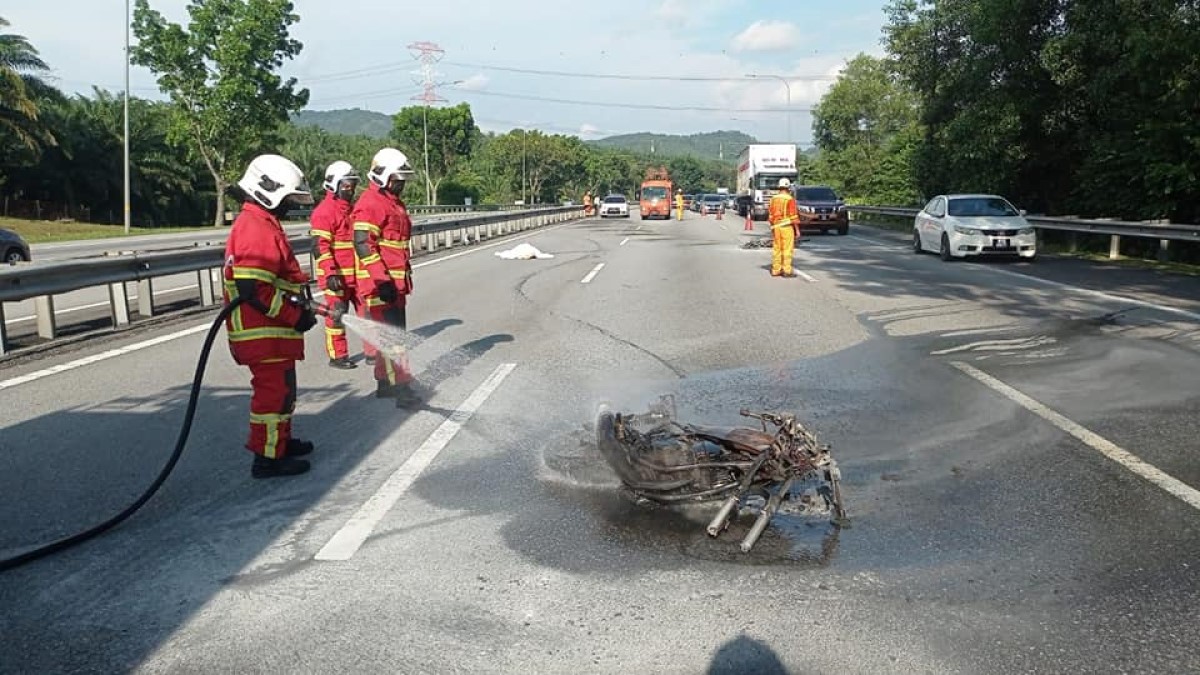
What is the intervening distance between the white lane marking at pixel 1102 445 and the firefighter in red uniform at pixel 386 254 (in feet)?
14.8

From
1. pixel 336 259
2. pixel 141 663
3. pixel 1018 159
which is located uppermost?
pixel 1018 159

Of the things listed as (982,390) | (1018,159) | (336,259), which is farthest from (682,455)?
(1018,159)

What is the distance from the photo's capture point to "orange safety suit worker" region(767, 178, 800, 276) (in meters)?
16.4

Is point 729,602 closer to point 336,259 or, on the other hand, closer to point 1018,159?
point 336,259

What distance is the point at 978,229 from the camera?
63.5 ft

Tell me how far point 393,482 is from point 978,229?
657 inches

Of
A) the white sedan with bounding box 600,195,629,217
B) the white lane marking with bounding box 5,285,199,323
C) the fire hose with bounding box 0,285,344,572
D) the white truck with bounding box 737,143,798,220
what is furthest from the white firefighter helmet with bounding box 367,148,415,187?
the white sedan with bounding box 600,195,629,217

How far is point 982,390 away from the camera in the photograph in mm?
7559

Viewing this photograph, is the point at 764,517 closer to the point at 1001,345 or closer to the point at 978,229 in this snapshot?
the point at 1001,345

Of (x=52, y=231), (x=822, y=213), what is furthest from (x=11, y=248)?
(x=52, y=231)

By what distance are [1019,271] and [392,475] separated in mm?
15025

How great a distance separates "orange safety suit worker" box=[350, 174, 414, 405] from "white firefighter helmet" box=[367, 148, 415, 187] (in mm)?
71

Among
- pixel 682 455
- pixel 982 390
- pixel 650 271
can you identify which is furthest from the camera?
pixel 650 271

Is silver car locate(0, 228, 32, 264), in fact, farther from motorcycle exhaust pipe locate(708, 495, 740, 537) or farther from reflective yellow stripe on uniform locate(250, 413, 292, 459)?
→ motorcycle exhaust pipe locate(708, 495, 740, 537)
